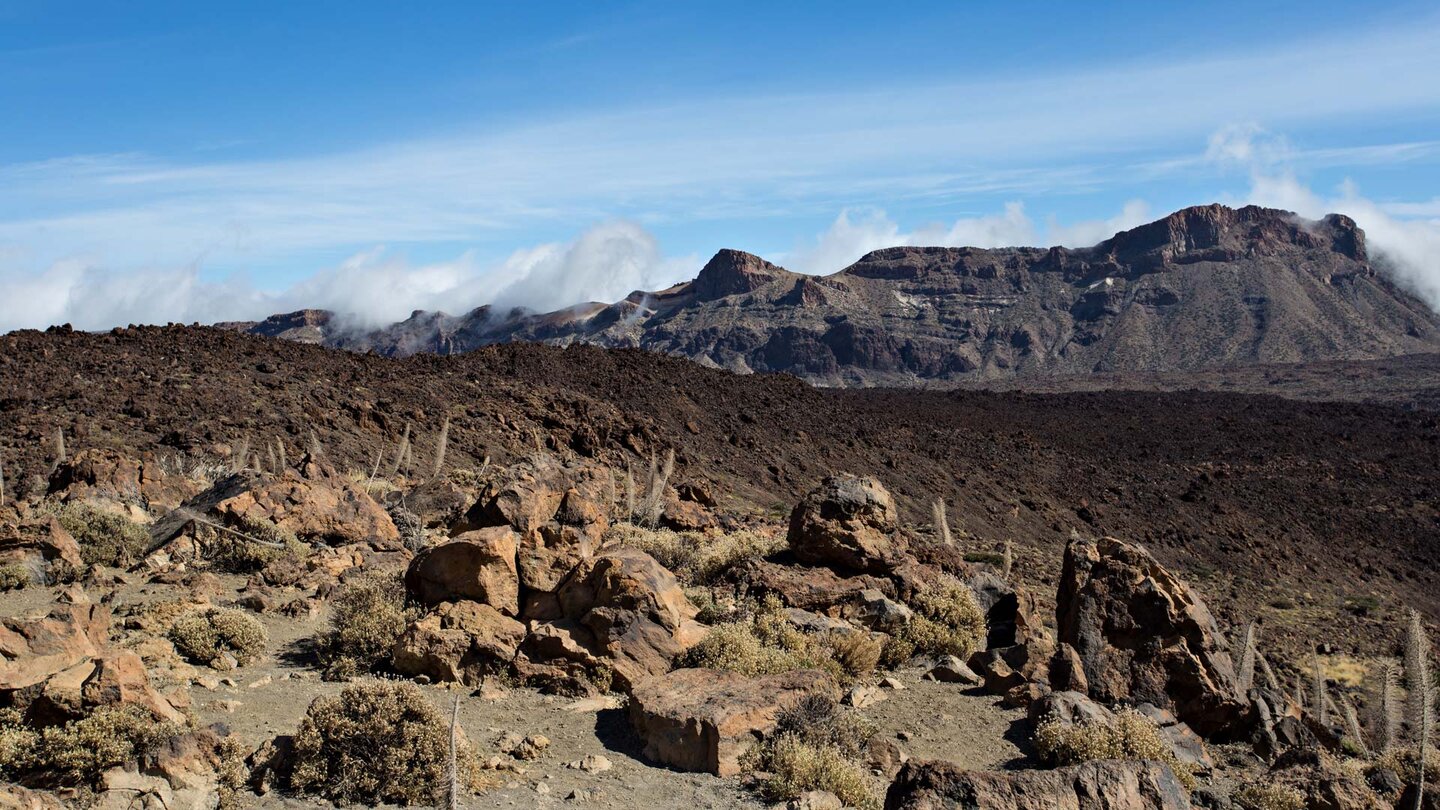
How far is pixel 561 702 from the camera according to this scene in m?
7.84

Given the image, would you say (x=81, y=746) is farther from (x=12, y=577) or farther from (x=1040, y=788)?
(x=12, y=577)

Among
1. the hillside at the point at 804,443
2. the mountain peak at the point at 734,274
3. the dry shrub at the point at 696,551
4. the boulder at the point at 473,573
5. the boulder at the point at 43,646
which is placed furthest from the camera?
the mountain peak at the point at 734,274

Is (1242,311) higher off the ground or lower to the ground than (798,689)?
higher

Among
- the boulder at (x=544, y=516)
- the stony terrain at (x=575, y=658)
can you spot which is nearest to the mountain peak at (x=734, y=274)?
the stony terrain at (x=575, y=658)

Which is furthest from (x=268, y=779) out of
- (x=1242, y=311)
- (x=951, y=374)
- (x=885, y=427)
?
(x=1242, y=311)

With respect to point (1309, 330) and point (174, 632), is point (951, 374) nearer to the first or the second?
point (1309, 330)

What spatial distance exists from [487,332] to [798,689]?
588ft

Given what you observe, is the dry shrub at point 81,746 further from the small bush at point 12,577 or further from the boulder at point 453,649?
the small bush at point 12,577

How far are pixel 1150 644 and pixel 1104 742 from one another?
2.28 m

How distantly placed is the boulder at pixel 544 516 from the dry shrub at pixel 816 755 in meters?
2.92

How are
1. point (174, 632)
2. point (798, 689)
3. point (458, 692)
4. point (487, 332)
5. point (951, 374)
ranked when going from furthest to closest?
point (487, 332), point (951, 374), point (174, 632), point (458, 692), point (798, 689)

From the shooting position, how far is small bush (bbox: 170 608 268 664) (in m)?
8.22

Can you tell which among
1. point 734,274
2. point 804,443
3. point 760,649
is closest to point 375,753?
point 760,649

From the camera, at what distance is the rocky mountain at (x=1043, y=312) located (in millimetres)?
127000
